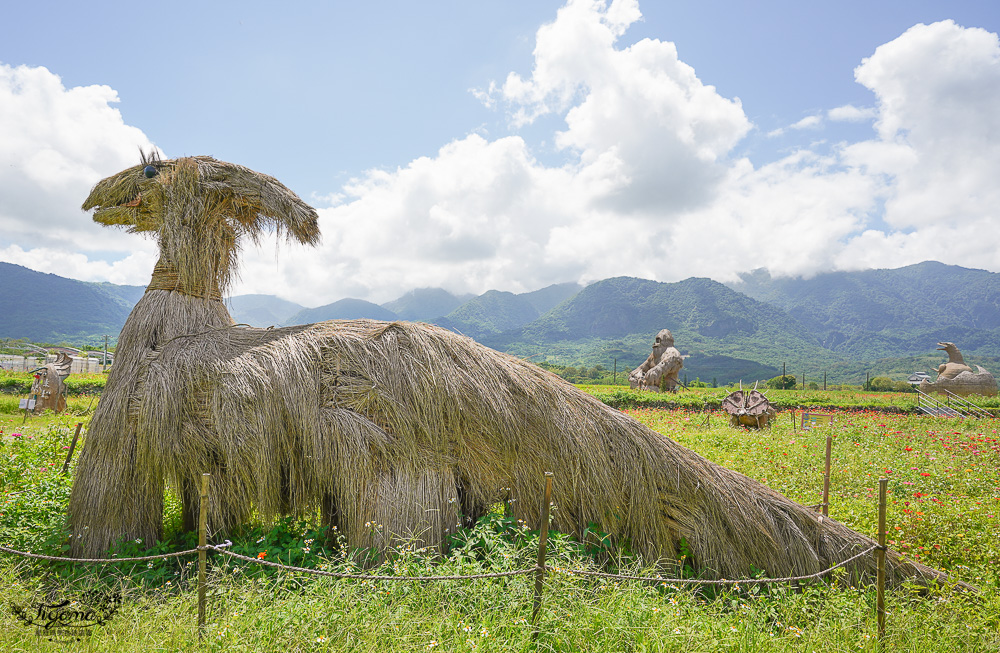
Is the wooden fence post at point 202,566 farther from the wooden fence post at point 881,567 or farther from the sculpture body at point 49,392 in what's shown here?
the sculpture body at point 49,392

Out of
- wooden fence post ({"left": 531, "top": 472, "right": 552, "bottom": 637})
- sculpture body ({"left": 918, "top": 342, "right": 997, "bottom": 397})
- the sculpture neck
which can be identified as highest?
the sculpture neck

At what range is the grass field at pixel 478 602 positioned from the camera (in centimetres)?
264

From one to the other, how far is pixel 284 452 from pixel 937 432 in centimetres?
1456

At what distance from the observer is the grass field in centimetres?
264

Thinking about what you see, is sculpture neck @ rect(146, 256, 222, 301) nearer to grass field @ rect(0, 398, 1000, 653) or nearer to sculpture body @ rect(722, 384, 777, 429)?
grass field @ rect(0, 398, 1000, 653)

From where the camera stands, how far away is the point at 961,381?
20766 mm

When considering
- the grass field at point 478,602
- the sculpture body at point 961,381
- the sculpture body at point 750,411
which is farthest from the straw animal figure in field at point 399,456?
the sculpture body at point 961,381

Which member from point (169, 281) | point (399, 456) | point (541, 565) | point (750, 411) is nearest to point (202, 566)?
point (399, 456)

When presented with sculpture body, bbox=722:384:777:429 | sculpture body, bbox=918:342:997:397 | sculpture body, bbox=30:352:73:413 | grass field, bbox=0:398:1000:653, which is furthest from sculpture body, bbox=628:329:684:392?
sculpture body, bbox=30:352:73:413

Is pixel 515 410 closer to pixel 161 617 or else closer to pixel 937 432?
pixel 161 617

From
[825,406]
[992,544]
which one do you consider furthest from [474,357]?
[825,406]

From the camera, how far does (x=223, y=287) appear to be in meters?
4.86

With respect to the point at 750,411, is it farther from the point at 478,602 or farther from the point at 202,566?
the point at 202,566

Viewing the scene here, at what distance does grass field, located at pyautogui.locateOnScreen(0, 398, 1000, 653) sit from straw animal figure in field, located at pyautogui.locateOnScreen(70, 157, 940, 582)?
251mm
